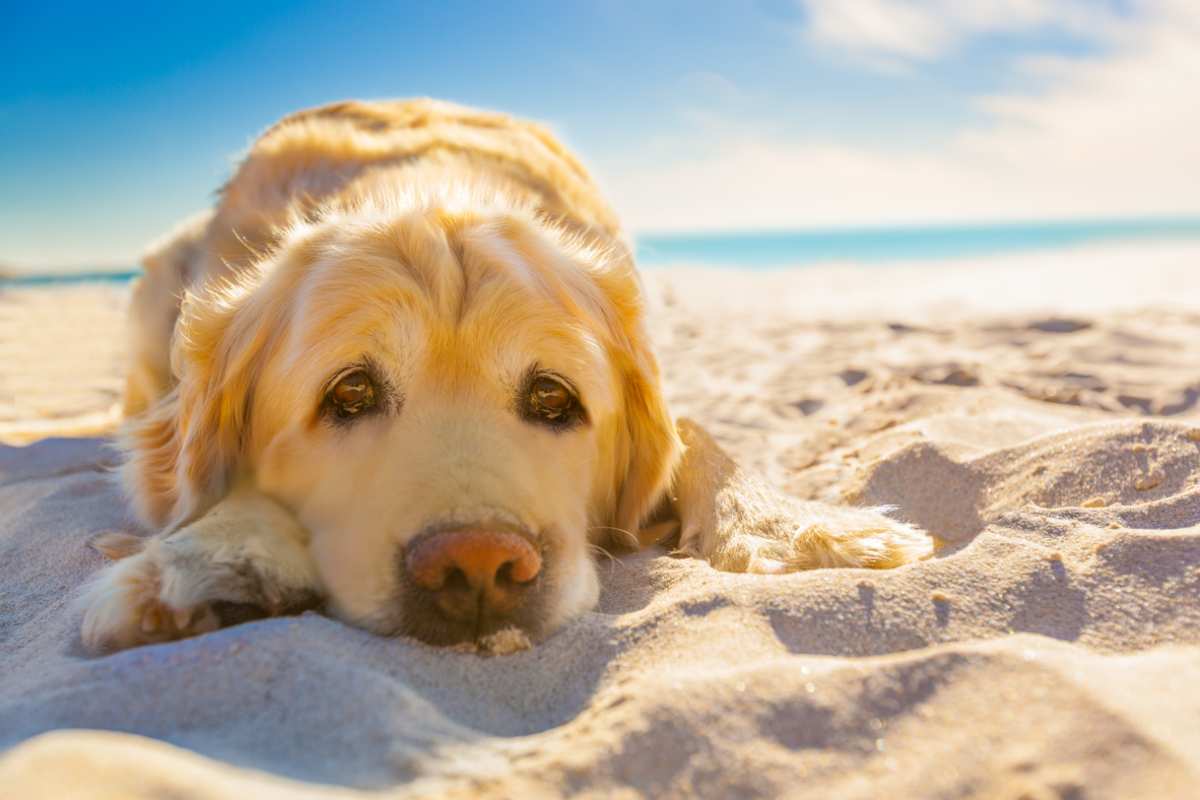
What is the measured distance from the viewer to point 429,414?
8.03ft

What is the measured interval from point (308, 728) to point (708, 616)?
85cm

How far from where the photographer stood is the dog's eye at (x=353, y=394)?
99.2 inches

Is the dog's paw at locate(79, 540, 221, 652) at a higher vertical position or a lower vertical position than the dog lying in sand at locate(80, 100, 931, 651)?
lower

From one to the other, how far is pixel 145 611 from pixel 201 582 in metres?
0.13

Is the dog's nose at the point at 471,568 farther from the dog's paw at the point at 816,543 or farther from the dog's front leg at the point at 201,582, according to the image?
the dog's paw at the point at 816,543

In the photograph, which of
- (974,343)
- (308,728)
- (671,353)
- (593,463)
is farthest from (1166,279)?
(308,728)

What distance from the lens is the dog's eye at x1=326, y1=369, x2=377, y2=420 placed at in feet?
8.27

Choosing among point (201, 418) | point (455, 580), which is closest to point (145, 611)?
point (455, 580)

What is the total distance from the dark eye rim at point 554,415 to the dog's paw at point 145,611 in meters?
0.93

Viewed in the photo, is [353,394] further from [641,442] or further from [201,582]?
[641,442]

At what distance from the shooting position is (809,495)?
11.6 ft

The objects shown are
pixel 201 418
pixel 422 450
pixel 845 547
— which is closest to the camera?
pixel 422 450

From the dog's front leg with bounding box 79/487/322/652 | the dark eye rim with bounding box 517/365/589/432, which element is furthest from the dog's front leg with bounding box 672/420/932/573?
the dog's front leg with bounding box 79/487/322/652

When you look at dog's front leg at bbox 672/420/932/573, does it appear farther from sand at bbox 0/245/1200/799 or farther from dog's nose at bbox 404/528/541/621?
dog's nose at bbox 404/528/541/621
